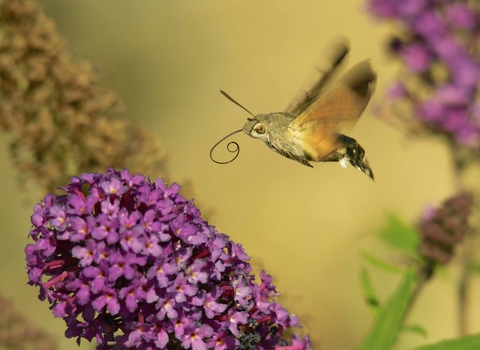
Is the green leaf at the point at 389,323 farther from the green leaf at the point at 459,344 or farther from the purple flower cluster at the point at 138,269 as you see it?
the purple flower cluster at the point at 138,269

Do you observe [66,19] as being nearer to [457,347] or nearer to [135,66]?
[135,66]

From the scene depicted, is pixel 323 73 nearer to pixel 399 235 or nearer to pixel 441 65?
pixel 399 235

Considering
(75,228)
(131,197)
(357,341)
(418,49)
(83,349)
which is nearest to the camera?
(75,228)

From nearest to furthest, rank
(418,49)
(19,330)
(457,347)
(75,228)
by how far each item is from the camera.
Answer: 1. (75,228)
2. (457,347)
3. (19,330)
4. (418,49)

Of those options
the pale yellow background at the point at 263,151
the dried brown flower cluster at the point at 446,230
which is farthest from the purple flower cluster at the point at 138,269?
the pale yellow background at the point at 263,151

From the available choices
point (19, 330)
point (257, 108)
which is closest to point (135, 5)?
point (257, 108)

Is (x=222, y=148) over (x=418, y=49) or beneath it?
over
